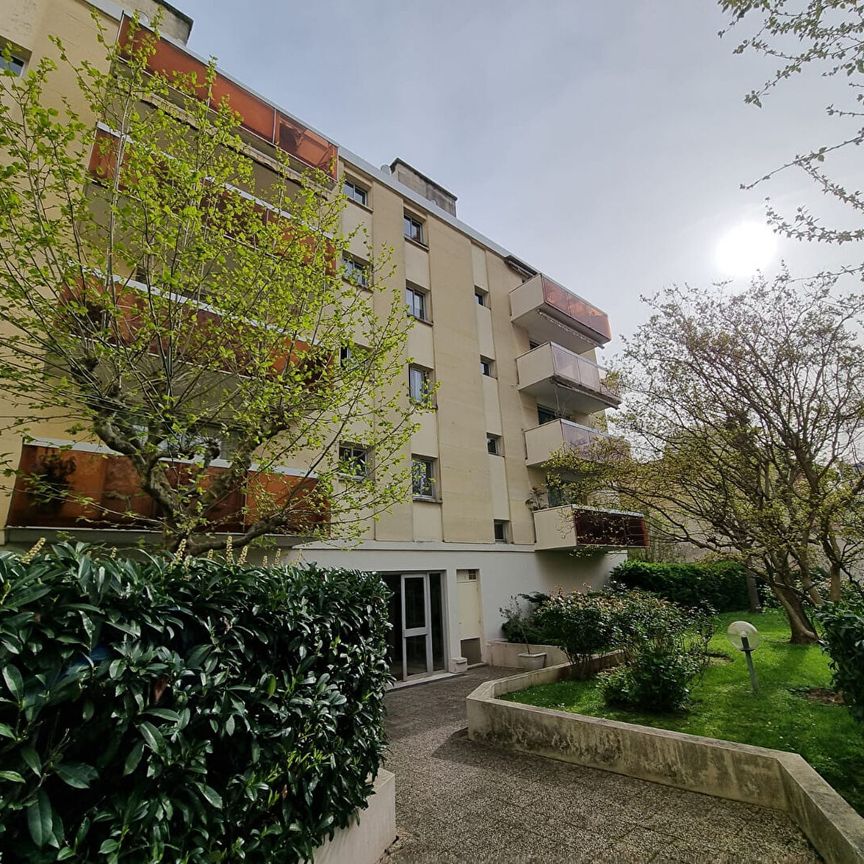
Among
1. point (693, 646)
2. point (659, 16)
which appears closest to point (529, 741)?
point (693, 646)

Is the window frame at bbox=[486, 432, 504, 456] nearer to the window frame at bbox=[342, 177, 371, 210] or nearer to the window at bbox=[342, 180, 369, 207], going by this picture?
the window frame at bbox=[342, 177, 371, 210]

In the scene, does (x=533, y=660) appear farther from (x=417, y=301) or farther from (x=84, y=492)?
(x=417, y=301)

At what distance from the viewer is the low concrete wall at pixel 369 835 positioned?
334 centimetres

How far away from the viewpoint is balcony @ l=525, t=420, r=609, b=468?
15.3 m

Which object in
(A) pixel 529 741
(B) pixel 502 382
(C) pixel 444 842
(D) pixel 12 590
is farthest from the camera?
(B) pixel 502 382

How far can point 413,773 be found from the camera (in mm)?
5762

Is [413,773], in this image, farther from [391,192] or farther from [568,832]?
[391,192]

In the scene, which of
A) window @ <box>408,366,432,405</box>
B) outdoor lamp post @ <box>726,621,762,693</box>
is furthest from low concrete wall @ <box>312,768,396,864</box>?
window @ <box>408,366,432,405</box>

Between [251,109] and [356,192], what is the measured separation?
13.2 ft

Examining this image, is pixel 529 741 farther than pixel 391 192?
No

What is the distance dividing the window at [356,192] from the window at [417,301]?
2.89 meters

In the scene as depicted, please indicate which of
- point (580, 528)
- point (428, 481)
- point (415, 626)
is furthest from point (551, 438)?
point (415, 626)

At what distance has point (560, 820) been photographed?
4441 mm

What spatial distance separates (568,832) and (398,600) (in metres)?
7.80
